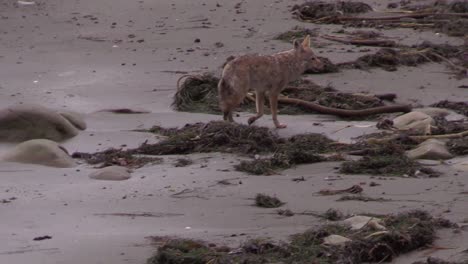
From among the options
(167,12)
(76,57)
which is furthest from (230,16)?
(76,57)

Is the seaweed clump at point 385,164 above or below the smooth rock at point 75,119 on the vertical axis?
below

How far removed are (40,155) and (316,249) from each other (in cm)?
351

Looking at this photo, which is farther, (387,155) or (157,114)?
(157,114)

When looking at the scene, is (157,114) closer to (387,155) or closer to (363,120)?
(363,120)

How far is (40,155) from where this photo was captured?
9844 mm

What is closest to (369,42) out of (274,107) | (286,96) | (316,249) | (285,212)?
(286,96)

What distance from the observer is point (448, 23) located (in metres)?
16.2

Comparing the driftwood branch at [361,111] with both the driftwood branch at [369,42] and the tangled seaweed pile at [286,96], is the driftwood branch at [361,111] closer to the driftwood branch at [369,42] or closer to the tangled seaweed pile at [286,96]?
the tangled seaweed pile at [286,96]

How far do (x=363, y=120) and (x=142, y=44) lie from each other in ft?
13.8

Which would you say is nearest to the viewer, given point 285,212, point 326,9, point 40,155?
point 285,212

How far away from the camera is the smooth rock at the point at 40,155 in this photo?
9805 millimetres

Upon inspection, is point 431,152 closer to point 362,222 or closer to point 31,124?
point 362,222

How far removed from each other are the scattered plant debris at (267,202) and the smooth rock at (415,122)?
2798 mm

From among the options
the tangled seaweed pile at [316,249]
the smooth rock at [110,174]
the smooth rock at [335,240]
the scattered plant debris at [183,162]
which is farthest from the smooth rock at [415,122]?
the smooth rock at [335,240]
